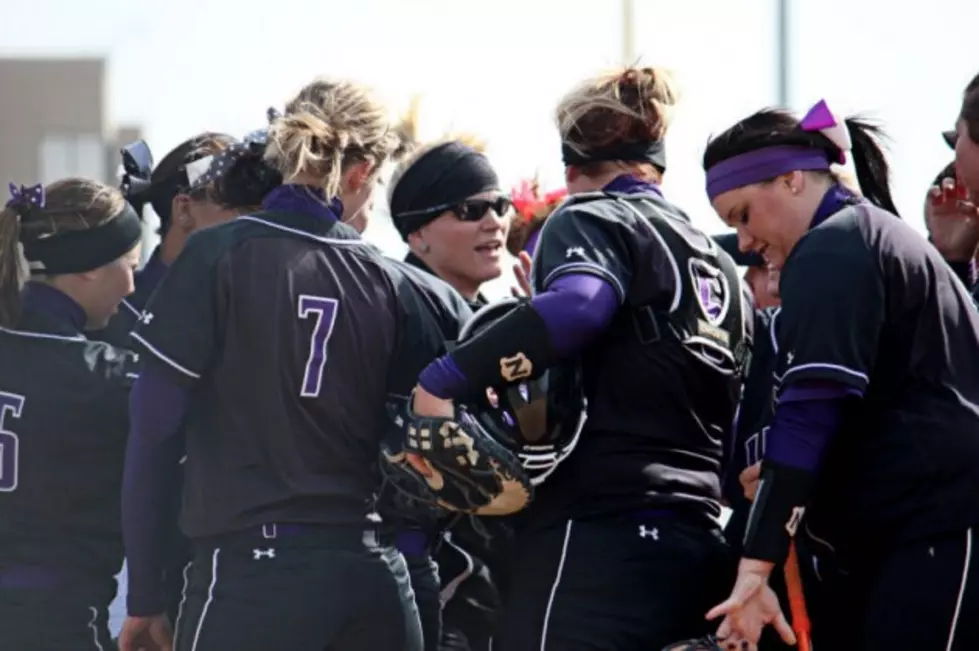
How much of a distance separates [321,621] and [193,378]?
63cm

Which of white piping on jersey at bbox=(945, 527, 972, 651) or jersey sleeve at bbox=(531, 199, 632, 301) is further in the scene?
jersey sleeve at bbox=(531, 199, 632, 301)

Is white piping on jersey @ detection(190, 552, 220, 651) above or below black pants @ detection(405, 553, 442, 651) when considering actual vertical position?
above

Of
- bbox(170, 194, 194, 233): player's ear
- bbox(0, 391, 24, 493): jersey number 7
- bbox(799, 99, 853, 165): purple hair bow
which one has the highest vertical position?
bbox(799, 99, 853, 165): purple hair bow

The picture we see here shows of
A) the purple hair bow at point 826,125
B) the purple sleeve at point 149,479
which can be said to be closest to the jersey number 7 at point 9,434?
the purple sleeve at point 149,479

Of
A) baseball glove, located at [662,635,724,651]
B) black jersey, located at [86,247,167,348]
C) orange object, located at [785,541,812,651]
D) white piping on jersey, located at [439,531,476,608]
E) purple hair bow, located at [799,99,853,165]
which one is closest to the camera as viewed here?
baseball glove, located at [662,635,724,651]

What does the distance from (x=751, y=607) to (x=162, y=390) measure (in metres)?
1.45

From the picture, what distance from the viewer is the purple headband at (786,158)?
13.1ft

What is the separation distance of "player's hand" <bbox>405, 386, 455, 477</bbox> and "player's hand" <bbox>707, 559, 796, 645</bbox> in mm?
683

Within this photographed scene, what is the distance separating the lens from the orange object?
3.89m

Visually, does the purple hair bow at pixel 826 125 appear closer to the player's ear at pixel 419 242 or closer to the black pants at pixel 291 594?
the black pants at pixel 291 594

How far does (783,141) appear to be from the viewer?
4.00 m

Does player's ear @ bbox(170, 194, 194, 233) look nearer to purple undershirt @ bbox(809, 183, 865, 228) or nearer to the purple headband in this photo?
the purple headband

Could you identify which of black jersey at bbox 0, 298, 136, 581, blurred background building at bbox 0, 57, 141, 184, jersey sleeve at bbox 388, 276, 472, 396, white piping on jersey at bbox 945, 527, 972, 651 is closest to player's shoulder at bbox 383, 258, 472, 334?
jersey sleeve at bbox 388, 276, 472, 396

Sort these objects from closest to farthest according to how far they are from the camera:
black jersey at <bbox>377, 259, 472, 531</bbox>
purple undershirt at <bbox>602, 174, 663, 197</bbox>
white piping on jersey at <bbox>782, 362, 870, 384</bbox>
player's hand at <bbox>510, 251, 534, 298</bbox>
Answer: white piping on jersey at <bbox>782, 362, 870, 384</bbox>
purple undershirt at <bbox>602, 174, 663, 197</bbox>
black jersey at <bbox>377, 259, 472, 531</bbox>
player's hand at <bbox>510, 251, 534, 298</bbox>
